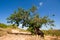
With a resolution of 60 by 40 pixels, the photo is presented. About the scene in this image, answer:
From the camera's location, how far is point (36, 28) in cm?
2992

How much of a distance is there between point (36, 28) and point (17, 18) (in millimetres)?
4797

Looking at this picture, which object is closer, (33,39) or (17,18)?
(33,39)

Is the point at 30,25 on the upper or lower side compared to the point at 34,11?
lower

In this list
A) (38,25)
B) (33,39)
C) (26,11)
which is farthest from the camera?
(26,11)

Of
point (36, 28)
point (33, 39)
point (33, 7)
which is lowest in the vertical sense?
point (33, 39)

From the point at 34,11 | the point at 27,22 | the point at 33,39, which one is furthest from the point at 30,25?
the point at 33,39

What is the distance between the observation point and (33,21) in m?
29.7

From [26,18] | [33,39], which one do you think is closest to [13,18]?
[26,18]

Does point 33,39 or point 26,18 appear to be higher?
point 26,18

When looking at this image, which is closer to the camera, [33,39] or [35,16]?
[33,39]

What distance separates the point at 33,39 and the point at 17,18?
22.9 m

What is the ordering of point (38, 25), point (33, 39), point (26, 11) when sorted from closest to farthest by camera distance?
point (33, 39) < point (38, 25) < point (26, 11)

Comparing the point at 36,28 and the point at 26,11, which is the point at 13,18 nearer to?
the point at 26,11

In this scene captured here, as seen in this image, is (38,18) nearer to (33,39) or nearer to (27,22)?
(27,22)
